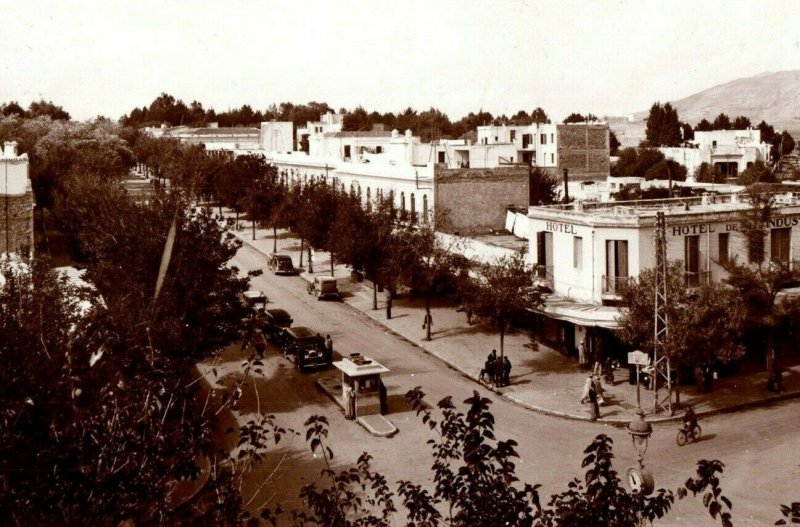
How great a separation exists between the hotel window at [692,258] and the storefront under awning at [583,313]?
9.33 feet

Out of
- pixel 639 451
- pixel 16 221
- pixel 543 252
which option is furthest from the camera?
pixel 16 221

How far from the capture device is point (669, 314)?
73.7ft

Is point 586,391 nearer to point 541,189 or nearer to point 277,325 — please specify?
point 277,325

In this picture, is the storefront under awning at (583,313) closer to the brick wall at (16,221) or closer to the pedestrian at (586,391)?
the pedestrian at (586,391)

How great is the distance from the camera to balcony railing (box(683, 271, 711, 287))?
26578 millimetres

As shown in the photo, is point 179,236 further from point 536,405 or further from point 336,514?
point 336,514

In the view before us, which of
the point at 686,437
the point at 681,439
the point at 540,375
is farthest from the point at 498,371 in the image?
the point at 686,437

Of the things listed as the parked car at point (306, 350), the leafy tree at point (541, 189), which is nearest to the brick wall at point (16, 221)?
the parked car at point (306, 350)

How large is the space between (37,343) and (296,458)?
9596 millimetres

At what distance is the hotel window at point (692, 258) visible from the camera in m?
26.8

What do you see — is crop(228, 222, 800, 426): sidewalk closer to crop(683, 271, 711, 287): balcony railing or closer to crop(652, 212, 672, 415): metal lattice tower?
crop(652, 212, 672, 415): metal lattice tower

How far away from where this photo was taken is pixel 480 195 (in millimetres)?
43469

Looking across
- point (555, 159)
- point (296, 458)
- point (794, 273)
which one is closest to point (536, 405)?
point (296, 458)

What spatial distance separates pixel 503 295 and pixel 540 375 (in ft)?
9.38
